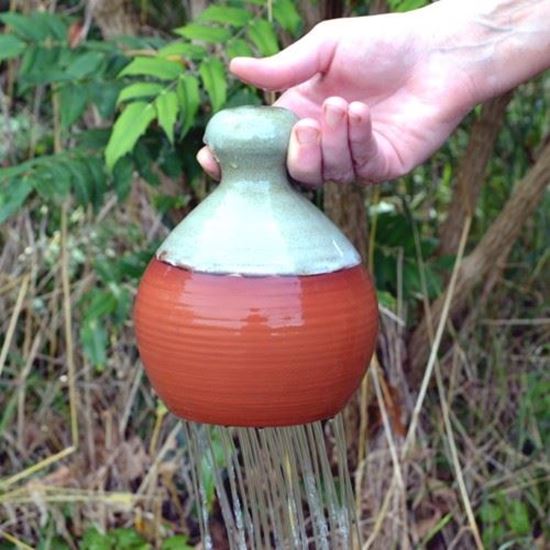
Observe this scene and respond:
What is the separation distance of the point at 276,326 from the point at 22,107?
1906mm

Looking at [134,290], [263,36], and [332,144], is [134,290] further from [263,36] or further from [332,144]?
[332,144]

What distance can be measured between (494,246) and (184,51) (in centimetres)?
81

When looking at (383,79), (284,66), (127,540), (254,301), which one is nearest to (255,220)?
(254,301)

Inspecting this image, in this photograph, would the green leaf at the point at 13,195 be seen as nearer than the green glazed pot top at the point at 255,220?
No

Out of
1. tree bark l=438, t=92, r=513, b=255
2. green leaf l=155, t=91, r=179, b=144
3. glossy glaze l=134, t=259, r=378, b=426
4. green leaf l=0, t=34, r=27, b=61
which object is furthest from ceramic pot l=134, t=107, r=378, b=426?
tree bark l=438, t=92, r=513, b=255

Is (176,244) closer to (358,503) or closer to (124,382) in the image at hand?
(358,503)

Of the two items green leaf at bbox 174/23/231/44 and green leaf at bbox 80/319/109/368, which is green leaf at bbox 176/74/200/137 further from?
green leaf at bbox 80/319/109/368

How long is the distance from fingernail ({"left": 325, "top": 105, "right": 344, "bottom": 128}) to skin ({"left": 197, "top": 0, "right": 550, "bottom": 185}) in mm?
144

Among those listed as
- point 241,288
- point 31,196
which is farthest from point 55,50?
point 241,288

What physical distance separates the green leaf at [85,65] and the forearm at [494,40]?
29.2 inches

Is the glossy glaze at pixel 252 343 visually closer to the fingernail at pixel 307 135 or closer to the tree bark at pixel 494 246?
the fingernail at pixel 307 135

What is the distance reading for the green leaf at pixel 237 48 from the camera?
5.72 ft

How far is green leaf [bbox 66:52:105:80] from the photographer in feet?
6.33

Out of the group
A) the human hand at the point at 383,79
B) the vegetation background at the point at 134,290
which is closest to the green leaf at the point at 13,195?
the vegetation background at the point at 134,290
